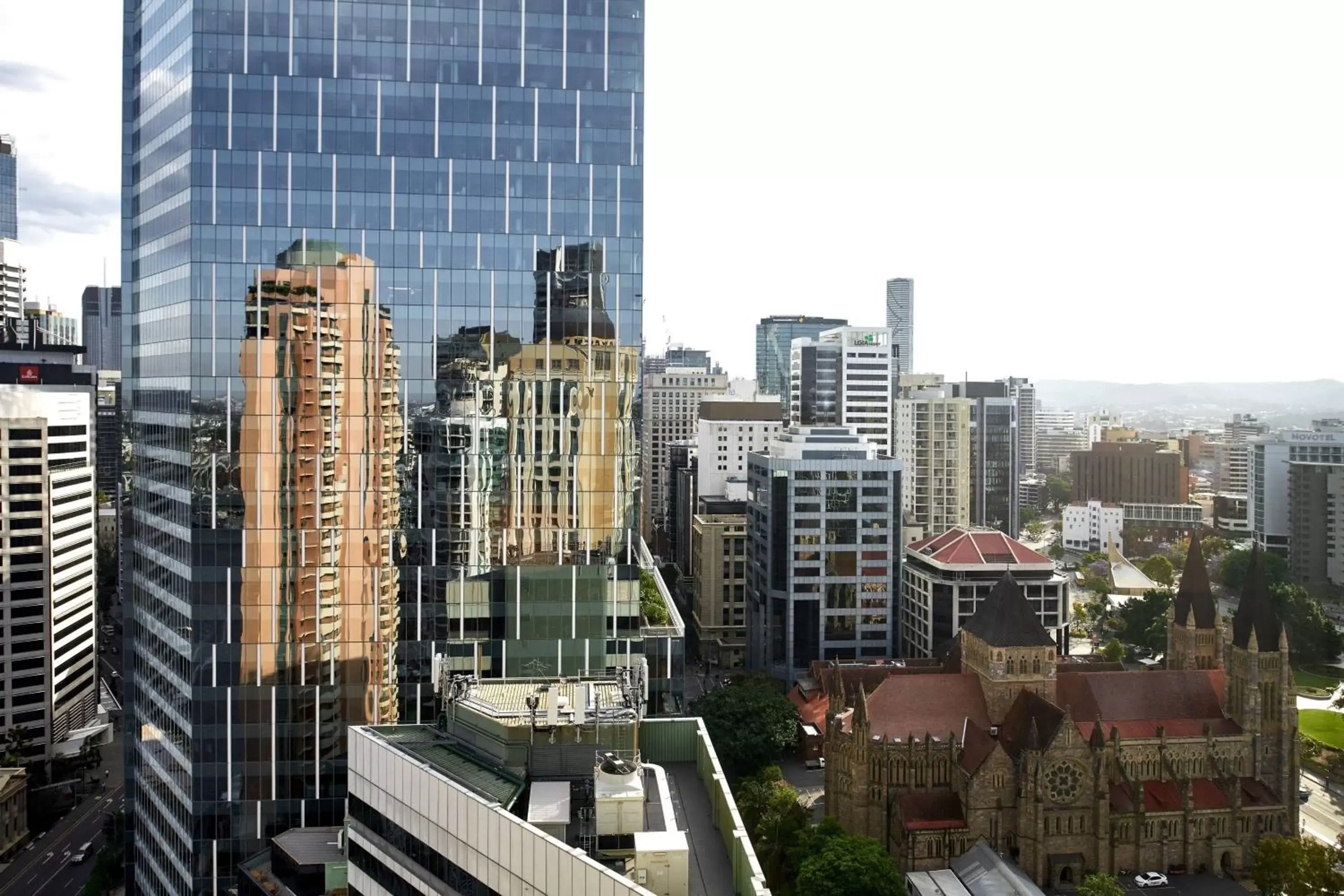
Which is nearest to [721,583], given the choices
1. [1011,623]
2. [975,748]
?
[1011,623]

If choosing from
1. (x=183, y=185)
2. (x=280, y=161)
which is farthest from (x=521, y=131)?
(x=183, y=185)

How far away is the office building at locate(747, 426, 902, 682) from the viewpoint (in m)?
109

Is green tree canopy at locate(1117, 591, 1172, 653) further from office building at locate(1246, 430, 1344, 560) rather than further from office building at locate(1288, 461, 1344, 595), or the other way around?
office building at locate(1246, 430, 1344, 560)

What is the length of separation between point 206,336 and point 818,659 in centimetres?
7253

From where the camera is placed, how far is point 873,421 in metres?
150

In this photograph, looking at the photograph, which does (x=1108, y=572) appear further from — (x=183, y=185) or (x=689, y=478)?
(x=183, y=185)

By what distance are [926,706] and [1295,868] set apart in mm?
24159

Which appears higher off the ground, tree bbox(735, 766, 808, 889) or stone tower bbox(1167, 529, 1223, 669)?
stone tower bbox(1167, 529, 1223, 669)

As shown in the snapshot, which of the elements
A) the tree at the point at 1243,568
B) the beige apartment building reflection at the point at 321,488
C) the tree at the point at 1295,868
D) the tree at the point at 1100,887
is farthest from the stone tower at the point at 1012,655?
the tree at the point at 1243,568

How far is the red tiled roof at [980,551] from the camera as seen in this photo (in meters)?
106

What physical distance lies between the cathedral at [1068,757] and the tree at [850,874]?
1213cm

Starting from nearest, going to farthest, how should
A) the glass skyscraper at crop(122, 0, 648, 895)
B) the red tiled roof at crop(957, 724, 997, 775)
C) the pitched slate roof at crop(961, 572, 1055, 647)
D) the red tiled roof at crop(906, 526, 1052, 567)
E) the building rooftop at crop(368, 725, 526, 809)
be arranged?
the building rooftop at crop(368, 725, 526, 809) < the glass skyscraper at crop(122, 0, 648, 895) < the red tiled roof at crop(957, 724, 997, 775) < the pitched slate roof at crop(961, 572, 1055, 647) < the red tiled roof at crop(906, 526, 1052, 567)

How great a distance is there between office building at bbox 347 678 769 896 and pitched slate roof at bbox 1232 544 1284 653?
172 feet

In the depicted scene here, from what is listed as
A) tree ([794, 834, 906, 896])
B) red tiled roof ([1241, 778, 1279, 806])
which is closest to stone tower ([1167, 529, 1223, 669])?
red tiled roof ([1241, 778, 1279, 806])
